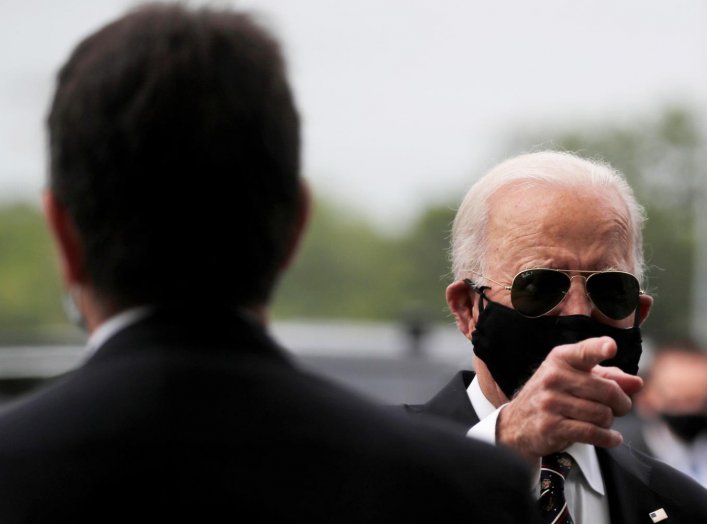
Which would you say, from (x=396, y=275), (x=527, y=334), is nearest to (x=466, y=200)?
(x=527, y=334)

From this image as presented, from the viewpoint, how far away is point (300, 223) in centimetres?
165

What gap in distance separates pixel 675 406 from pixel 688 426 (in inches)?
5.4

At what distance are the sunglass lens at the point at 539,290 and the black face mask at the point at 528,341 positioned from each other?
0.06 feet

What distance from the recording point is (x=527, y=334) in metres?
2.66

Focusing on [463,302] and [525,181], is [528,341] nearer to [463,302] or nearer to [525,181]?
[463,302]

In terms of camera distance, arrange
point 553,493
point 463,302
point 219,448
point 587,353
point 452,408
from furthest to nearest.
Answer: point 463,302
point 452,408
point 553,493
point 587,353
point 219,448

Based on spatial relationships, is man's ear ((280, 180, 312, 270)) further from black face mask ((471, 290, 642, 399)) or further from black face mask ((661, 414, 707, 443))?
black face mask ((661, 414, 707, 443))

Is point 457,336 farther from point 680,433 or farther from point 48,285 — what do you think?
point 48,285

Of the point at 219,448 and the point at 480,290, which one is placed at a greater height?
the point at 219,448

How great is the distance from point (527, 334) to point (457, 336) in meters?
8.68

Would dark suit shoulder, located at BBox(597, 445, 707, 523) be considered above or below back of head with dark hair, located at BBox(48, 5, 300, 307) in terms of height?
below

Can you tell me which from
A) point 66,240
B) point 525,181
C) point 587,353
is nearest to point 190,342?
point 66,240

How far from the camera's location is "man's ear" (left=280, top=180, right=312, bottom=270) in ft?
5.34

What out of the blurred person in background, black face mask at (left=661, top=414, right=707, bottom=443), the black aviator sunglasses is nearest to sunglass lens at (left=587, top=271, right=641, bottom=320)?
the black aviator sunglasses
